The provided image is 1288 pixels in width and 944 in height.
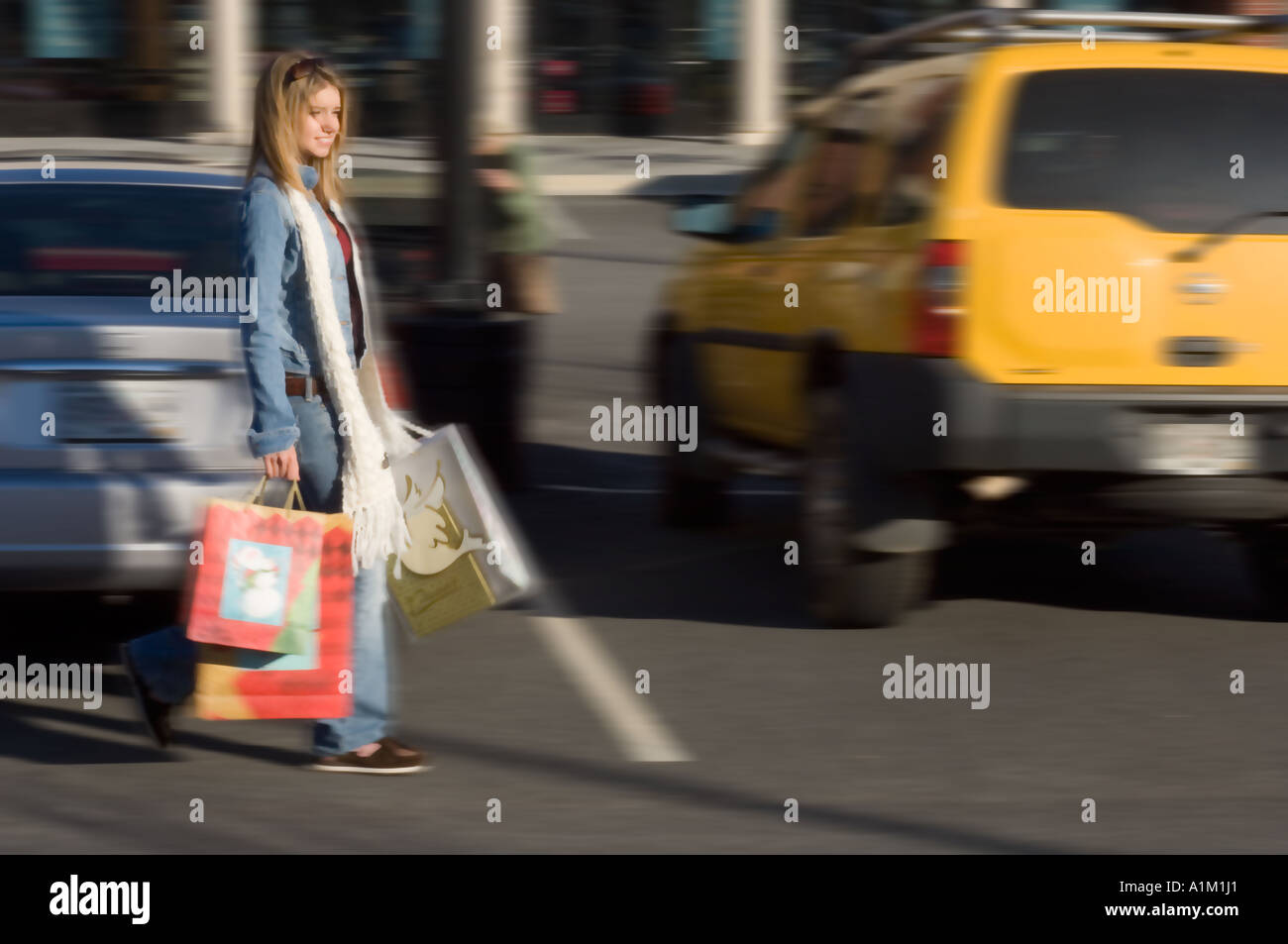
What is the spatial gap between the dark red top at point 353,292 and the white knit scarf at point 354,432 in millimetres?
13

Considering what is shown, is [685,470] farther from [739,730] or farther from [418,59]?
[418,59]

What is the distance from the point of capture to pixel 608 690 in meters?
6.86

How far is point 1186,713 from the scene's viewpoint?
6.59 m

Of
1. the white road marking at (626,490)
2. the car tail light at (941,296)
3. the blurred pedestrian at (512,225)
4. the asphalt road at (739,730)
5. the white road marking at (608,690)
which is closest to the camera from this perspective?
the asphalt road at (739,730)

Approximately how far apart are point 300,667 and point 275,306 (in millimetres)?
885

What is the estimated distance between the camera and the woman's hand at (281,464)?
5621 mm

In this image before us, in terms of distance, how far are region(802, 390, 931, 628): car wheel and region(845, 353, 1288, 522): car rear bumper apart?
1.24ft

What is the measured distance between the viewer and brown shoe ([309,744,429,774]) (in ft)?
19.3

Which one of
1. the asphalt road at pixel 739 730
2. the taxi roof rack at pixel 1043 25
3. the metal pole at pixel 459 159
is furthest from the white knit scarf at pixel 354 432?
the metal pole at pixel 459 159

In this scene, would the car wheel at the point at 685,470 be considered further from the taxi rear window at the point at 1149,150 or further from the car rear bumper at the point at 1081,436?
the taxi rear window at the point at 1149,150

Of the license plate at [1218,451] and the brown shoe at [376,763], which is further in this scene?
the license plate at [1218,451]

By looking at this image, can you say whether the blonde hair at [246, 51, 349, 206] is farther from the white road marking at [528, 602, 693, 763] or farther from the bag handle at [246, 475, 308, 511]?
the white road marking at [528, 602, 693, 763]
